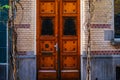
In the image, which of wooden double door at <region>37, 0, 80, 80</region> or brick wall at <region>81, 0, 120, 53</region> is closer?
brick wall at <region>81, 0, 120, 53</region>

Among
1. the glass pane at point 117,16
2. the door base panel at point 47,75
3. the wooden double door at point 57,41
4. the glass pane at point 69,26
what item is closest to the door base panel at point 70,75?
the wooden double door at point 57,41

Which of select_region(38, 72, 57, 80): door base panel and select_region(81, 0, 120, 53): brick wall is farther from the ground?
select_region(81, 0, 120, 53): brick wall

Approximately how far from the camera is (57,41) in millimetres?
12203

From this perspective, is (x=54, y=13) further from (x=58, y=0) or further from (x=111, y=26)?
(x=111, y=26)

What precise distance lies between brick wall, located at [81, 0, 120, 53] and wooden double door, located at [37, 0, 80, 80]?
0.37 meters

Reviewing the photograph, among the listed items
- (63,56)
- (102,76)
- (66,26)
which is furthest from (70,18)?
(102,76)

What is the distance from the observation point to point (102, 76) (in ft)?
39.4

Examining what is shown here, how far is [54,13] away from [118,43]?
7.08 ft

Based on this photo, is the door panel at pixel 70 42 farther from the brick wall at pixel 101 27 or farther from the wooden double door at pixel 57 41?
the brick wall at pixel 101 27

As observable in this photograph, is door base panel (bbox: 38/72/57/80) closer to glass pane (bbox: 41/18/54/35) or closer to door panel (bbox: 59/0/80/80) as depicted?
door panel (bbox: 59/0/80/80)

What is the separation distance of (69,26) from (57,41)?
607 mm

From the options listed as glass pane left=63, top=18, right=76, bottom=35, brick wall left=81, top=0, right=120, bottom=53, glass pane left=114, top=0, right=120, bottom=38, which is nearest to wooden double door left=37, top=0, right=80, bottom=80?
glass pane left=63, top=18, right=76, bottom=35

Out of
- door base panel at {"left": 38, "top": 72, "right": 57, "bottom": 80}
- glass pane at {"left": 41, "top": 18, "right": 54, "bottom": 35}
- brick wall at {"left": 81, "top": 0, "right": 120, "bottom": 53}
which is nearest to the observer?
brick wall at {"left": 81, "top": 0, "right": 120, "bottom": 53}

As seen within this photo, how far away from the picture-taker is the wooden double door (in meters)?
12.2
